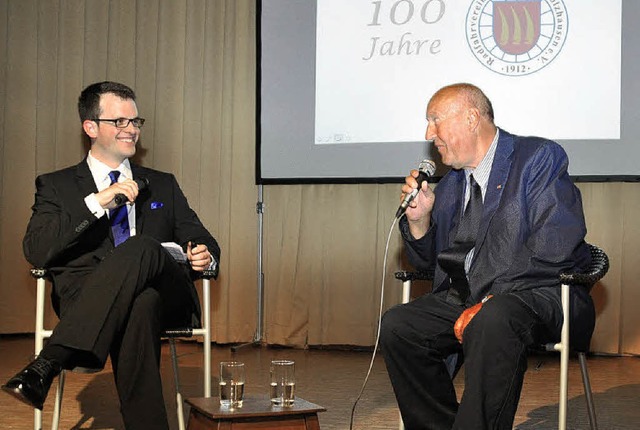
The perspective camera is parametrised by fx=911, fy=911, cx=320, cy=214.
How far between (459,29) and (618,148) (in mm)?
1102

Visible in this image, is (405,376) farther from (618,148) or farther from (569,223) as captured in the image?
(618,148)

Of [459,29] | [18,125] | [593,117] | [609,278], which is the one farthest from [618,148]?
[18,125]

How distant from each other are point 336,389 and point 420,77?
6.44 feet

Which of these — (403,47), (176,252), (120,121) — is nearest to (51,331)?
(176,252)

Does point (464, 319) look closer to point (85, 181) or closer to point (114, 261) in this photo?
point (114, 261)

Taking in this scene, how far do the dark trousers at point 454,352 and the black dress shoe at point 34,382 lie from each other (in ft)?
3.33

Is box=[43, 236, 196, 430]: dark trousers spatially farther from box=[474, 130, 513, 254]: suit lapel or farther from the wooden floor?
box=[474, 130, 513, 254]: suit lapel

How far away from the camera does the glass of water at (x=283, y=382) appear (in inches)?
107

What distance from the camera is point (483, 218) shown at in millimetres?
2883

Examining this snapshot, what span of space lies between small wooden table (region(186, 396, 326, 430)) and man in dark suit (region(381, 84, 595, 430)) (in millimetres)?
333

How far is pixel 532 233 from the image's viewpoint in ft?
9.16

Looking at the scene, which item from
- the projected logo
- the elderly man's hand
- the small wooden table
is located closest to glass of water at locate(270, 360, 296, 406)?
the small wooden table

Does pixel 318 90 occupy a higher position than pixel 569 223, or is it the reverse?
pixel 318 90

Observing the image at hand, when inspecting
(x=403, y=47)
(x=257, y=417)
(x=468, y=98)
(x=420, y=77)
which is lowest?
(x=257, y=417)
